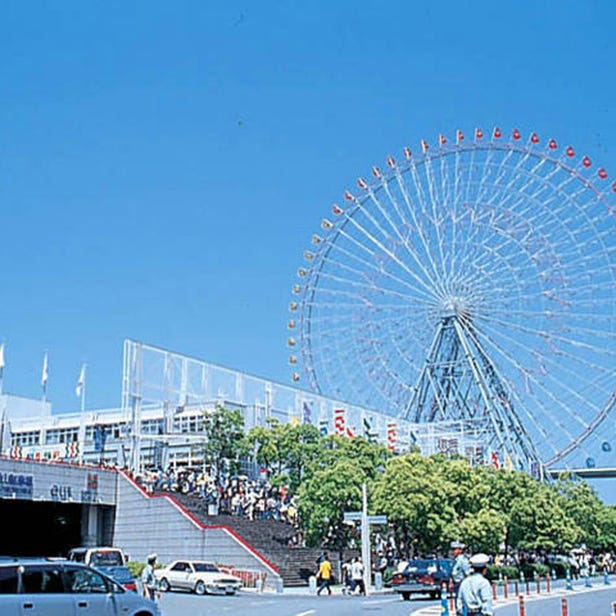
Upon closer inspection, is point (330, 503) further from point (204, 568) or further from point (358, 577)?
point (204, 568)

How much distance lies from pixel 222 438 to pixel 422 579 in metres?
22.5

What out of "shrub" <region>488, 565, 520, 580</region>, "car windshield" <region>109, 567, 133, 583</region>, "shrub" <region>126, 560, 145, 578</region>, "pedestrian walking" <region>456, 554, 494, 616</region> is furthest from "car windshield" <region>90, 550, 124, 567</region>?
"pedestrian walking" <region>456, 554, 494, 616</region>

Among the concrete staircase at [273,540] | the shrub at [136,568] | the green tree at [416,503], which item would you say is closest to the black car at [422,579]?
the concrete staircase at [273,540]

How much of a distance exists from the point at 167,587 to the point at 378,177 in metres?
31.2

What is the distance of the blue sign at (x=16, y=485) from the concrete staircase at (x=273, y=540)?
699 centimetres

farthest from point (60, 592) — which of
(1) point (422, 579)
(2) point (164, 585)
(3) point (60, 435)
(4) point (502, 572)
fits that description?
(3) point (60, 435)

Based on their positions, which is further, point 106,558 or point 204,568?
point 204,568

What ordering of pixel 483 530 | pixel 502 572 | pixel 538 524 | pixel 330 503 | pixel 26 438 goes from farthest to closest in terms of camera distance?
pixel 26 438
pixel 538 524
pixel 502 572
pixel 483 530
pixel 330 503

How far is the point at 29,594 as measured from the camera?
1600 centimetres

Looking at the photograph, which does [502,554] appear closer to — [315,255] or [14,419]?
[315,255]

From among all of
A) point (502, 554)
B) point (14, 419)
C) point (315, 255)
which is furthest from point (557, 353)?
point (14, 419)

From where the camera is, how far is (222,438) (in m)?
54.3

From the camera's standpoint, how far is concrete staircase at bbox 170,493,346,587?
142 ft


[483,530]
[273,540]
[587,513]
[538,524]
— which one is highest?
[587,513]
